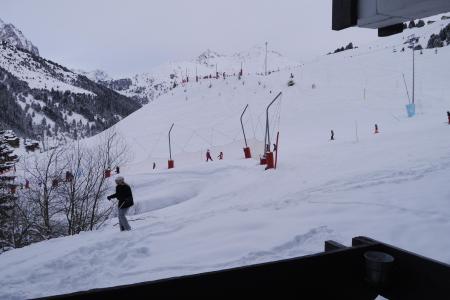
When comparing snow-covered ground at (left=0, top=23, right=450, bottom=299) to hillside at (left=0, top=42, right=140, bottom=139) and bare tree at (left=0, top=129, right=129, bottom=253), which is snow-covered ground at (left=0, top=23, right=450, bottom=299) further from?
hillside at (left=0, top=42, right=140, bottom=139)

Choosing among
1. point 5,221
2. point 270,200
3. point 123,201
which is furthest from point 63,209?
point 270,200

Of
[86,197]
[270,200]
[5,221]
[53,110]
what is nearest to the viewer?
[270,200]

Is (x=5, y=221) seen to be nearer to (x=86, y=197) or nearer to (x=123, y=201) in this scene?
(x=86, y=197)

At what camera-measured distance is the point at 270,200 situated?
959cm

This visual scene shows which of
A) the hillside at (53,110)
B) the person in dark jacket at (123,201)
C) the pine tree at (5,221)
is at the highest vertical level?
the hillside at (53,110)

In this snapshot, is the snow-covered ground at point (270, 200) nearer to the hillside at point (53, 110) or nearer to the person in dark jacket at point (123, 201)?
the person in dark jacket at point (123, 201)

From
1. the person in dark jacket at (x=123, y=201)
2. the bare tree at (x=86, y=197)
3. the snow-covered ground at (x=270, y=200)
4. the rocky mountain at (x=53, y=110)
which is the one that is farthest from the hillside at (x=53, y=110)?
the person in dark jacket at (x=123, y=201)

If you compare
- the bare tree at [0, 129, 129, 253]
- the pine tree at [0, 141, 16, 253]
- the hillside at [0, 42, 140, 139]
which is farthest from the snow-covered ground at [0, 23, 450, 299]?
the hillside at [0, 42, 140, 139]

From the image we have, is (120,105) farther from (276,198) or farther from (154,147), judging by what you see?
(276,198)

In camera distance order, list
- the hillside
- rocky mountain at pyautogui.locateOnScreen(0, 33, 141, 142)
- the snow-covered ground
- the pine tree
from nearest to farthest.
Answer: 1. the snow-covered ground
2. the pine tree
3. rocky mountain at pyautogui.locateOnScreen(0, 33, 141, 142)
4. the hillside

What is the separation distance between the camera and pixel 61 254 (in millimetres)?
6895

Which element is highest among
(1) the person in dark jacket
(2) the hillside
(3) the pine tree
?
(2) the hillside

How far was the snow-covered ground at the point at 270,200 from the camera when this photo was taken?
5699mm

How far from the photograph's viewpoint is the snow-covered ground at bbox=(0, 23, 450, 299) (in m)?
5.70
